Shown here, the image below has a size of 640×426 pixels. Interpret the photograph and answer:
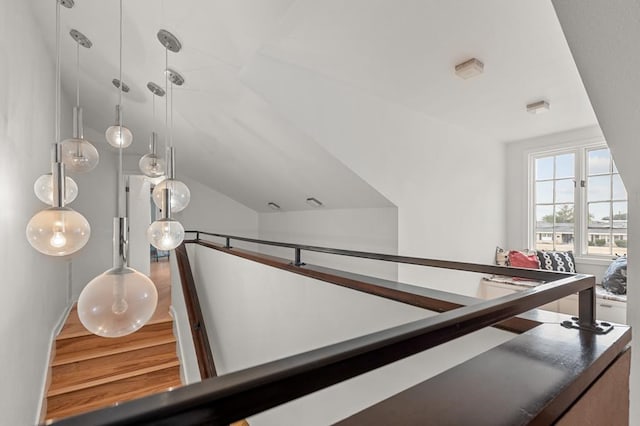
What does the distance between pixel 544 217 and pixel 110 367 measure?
17.9 ft

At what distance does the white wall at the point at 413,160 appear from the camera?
2.56m

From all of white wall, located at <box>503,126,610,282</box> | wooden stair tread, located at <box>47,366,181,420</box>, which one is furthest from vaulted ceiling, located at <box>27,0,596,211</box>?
wooden stair tread, located at <box>47,366,181,420</box>

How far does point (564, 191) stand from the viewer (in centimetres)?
410

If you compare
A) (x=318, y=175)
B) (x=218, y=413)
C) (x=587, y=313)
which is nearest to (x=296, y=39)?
(x=318, y=175)

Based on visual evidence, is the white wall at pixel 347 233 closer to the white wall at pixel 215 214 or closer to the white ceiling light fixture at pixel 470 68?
the white wall at pixel 215 214

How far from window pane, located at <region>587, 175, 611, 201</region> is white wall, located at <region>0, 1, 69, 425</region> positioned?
17.0 feet

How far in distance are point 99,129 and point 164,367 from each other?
3700 millimetres

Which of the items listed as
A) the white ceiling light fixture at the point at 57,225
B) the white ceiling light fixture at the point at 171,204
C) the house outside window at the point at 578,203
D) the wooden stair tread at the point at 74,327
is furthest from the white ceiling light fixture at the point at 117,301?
the house outside window at the point at 578,203

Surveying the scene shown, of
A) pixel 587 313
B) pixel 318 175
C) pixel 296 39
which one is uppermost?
pixel 296 39

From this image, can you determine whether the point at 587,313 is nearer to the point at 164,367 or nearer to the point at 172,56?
the point at 172,56

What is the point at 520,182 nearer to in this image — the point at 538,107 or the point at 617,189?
the point at 617,189

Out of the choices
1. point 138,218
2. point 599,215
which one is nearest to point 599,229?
point 599,215

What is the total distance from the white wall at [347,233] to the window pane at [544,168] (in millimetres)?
2522

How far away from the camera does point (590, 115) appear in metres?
3.37
